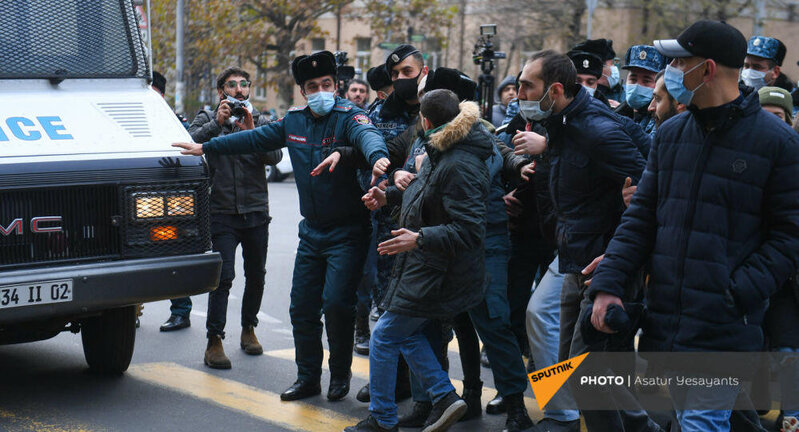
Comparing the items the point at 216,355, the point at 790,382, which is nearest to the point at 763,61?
the point at 790,382

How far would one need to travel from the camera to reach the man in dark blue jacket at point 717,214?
3.41 meters

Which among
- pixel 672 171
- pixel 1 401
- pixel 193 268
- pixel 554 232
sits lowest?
pixel 1 401

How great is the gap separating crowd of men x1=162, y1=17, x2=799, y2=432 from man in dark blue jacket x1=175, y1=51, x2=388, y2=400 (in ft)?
0.04

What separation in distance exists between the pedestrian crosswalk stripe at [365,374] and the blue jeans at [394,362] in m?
0.79

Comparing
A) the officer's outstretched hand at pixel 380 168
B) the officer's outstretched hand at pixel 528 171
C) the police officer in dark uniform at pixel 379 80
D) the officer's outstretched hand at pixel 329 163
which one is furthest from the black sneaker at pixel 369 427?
the police officer in dark uniform at pixel 379 80

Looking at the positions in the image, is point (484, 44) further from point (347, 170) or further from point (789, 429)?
point (789, 429)

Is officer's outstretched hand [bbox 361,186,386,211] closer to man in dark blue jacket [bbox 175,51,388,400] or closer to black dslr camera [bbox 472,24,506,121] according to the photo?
man in dark blue jacket [bbox 175,51,388,400]

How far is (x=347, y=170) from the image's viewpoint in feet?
19.5

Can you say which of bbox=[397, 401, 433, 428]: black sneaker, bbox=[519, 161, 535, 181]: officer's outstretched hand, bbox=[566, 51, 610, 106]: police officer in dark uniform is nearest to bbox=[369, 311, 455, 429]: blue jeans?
bbox=[397, 401, 433, 428]: black sneaker

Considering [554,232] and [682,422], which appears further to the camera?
[554,232]

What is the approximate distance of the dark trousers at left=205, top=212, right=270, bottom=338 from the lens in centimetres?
691

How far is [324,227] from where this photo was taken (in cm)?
599

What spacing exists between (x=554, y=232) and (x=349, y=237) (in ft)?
4.18

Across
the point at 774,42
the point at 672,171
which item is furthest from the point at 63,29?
the point at 774,42
